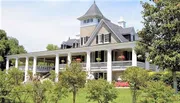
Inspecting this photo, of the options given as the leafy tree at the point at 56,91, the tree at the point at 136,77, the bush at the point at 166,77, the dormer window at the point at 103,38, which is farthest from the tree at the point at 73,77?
the dormer window at the point at 103,38

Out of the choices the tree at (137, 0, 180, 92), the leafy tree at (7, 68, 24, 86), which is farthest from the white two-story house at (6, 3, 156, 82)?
the leafy tree at (7, 68, 24, 86)

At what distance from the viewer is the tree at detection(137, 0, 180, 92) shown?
15.1 m

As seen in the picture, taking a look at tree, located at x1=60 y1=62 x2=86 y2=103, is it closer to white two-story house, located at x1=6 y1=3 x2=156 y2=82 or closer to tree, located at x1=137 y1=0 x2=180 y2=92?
tree, located at x1=137 y1=0 x2=180 y2=92

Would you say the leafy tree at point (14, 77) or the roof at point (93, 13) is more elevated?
the roof at point (93, 13)

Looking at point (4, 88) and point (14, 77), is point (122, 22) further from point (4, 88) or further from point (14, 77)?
point (4, 88)

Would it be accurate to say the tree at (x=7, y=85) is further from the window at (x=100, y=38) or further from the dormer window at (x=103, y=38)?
the window at (x=100, y=38)

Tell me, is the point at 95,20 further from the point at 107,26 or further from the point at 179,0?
the point at 179,0

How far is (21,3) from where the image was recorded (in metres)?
15.7

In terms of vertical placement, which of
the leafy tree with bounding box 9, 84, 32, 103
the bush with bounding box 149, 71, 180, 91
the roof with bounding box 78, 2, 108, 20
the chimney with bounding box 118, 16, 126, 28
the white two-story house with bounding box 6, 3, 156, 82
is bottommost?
the leafy tree with bounding box 9, 84, 32, 103

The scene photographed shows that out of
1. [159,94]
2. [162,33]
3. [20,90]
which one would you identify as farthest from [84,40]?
[159,94]

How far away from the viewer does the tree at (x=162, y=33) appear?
1513 centimetres

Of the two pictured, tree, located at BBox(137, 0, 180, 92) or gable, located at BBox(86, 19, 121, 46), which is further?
gable, located at BBox(86, 19, 121, 46)

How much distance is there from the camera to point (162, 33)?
1587 centimetres

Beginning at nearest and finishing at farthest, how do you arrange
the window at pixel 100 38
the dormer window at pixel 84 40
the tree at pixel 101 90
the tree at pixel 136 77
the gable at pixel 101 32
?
1. the tree at pixel 101 90
2. the tree at pixel 136 77
3. the gable at pixel 101 32
4. the window at pixel 100 38
5. the dormer window at pixel 84 40
